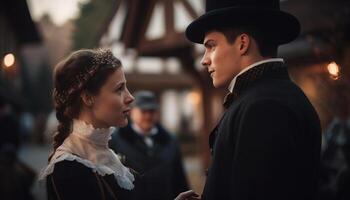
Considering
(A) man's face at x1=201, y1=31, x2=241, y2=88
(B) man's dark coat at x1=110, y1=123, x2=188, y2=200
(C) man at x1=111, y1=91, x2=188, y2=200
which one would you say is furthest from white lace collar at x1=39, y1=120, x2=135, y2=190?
(B) man's dark coat at x1=110, y1=123, x2=188, y2=200

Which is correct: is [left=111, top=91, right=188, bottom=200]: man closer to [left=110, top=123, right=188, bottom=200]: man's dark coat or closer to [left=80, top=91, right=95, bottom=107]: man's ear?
[left=110, top=123, right=188, bottom=200]: man's dark coat

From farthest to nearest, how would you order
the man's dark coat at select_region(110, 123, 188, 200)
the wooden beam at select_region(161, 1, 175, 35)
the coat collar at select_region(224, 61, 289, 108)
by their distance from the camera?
the wooden beam at select_region(161, 1, 175, 35), the man's dark coat at select_region(110, 123, 188, 200), the coat collar at select_region(224, 61, 289, 108)

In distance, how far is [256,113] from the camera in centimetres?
197

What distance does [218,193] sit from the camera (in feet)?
6.77

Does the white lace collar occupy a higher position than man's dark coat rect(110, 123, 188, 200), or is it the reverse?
the white lace collar

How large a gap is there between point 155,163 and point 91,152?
2.32 m

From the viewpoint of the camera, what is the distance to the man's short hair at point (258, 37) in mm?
2219

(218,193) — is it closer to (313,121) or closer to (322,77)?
(313,121)

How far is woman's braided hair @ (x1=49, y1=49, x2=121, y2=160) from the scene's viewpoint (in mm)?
2498

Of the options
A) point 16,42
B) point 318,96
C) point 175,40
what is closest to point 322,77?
point 318,96

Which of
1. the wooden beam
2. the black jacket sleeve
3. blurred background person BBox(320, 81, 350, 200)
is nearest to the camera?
the black jacket sleeve

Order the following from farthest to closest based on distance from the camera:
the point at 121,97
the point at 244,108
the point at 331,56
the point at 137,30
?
1. the point at 137,30
2. the point at 331,56
3. the point at 121,97
4. the point at 244,108

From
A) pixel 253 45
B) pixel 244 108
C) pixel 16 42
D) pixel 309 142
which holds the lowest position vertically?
pixel 16 42

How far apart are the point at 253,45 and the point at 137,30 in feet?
29.1
